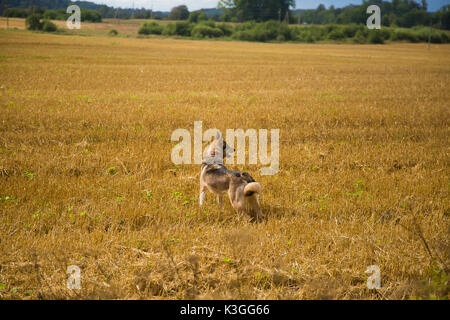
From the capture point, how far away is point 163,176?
22.7 feet

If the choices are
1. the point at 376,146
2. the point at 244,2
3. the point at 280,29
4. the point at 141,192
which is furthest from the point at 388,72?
the point at 244,2

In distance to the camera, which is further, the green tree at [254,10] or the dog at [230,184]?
the green tree at [254,10]

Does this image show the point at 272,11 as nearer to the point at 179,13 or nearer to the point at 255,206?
the point at 179,13

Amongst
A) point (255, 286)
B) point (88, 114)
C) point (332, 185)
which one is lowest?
point (255, 286)

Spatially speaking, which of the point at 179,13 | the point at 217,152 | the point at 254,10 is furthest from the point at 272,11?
the point at 217,152

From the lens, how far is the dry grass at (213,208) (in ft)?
12.0

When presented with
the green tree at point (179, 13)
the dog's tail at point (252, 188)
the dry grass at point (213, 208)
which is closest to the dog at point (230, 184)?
the dog's tail at point (252, 188)

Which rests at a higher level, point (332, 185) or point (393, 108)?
point (393, 108)

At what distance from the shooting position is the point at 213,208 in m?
5.46

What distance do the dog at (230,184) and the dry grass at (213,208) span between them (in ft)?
0.95

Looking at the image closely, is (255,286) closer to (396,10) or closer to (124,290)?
(124,290)

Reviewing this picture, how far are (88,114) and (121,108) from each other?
1.42 m

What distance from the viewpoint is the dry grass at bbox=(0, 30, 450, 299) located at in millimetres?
3670

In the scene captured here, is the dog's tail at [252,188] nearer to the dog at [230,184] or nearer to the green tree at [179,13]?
the dog at [230,184]
